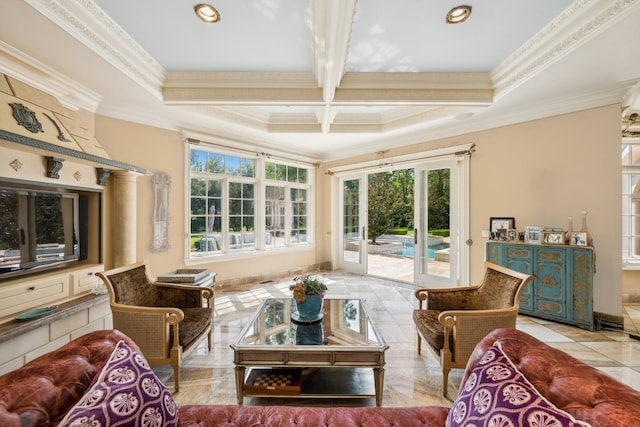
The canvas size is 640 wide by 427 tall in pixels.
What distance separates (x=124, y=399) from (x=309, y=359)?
1079mm

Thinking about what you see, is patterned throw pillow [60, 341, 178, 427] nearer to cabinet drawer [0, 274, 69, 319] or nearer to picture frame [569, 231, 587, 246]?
cabinet drawer [0, 274, 69, 319]

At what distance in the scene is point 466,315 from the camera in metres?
1.85

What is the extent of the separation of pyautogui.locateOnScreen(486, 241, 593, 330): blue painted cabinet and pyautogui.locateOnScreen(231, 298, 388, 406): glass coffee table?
236 cm

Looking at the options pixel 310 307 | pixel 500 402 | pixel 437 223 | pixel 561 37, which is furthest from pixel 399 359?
pixel 561 37

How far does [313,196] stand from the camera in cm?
580

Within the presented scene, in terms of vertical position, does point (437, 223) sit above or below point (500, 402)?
above

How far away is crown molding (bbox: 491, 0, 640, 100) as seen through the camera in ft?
6.09

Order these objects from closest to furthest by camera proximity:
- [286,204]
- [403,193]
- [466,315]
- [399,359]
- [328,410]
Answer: [328,410]
[466,315]
[399,359]
[286,204]
[403,193]

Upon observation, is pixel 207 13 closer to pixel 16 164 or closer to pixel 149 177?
pixel 16 164

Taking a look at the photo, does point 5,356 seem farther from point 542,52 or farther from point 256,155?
point 542,52

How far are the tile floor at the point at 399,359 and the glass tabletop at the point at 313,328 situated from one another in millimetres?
412

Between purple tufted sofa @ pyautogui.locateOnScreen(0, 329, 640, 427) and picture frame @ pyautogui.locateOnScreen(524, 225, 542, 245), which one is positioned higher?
picture frame @ pyautogui.locateOnScreen(524, 225, 542, 245)

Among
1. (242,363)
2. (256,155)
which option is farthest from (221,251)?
(242,363)

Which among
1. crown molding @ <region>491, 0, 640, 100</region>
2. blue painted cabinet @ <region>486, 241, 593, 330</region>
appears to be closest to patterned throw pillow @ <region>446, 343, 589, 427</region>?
crown molding @ <region>491, 0, 640, 100</region>
